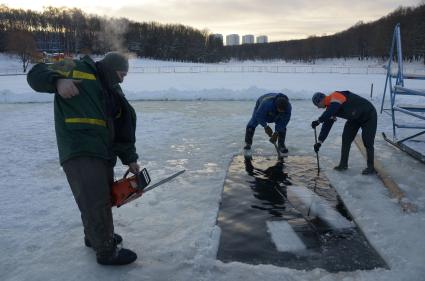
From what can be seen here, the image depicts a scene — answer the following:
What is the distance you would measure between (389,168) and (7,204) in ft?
18.9

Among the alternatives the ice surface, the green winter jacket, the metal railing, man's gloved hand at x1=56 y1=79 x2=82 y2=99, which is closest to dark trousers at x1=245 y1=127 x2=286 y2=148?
the ice surface

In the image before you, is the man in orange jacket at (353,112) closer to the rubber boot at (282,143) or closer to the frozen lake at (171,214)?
the frozen lake at (171,214)

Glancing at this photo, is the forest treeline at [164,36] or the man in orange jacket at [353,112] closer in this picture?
the man in orange jacket at [353,112]

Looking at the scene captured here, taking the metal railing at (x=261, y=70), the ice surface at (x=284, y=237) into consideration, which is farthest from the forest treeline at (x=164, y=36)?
the ice surface at (x=284, y=237)

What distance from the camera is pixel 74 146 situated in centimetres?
302

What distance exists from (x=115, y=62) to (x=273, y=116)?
472cm

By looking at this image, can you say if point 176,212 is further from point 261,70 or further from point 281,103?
point 261,70

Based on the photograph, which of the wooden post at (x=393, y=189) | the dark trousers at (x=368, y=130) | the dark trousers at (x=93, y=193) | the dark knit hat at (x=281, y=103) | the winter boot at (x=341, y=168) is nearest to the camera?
the dark trousers at (x=93, y=193)

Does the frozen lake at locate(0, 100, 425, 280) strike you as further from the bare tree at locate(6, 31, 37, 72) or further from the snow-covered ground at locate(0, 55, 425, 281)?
the bare tree at locate(6, 31, 37, 72)

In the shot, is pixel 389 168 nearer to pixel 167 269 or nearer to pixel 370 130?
pixel 370 130

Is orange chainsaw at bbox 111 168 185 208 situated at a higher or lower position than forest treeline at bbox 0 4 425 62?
lower

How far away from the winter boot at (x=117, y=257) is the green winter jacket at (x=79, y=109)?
881 millimetres

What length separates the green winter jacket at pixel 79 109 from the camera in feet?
9.55

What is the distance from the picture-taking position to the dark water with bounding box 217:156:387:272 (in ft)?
11.8
